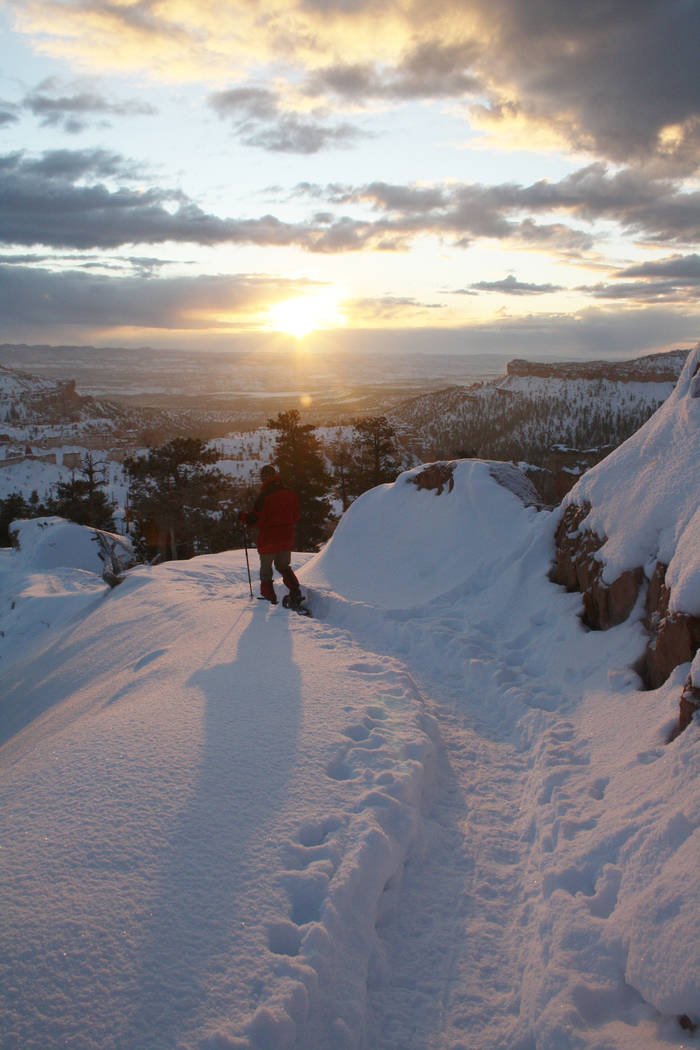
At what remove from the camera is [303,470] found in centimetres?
2902

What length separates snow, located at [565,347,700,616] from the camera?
562 centimetres

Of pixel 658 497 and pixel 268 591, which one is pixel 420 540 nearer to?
pixel 268 591

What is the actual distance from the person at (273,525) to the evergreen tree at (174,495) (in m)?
21.7

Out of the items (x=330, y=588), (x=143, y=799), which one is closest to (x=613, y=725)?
(x=143, y=799)

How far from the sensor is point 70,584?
14.9 meters

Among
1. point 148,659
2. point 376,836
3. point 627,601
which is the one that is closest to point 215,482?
point 148,659

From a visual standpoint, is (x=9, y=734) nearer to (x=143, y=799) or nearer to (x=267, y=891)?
(x=143, y=799)

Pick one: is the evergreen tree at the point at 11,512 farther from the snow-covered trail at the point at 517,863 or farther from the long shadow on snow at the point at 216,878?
the long shadow on snow at the point at 216,878

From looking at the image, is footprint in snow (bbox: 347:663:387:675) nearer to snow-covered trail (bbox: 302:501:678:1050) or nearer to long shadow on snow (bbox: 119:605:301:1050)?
snow-covered trail (bbox: 302:501:678:1050)

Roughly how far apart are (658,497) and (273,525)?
18.3ft

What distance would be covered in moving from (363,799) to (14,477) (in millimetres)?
137397

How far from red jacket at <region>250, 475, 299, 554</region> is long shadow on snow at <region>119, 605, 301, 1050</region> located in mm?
3953

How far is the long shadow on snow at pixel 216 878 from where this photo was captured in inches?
104

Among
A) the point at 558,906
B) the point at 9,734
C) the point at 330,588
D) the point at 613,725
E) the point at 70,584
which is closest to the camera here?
the point at 558,906
